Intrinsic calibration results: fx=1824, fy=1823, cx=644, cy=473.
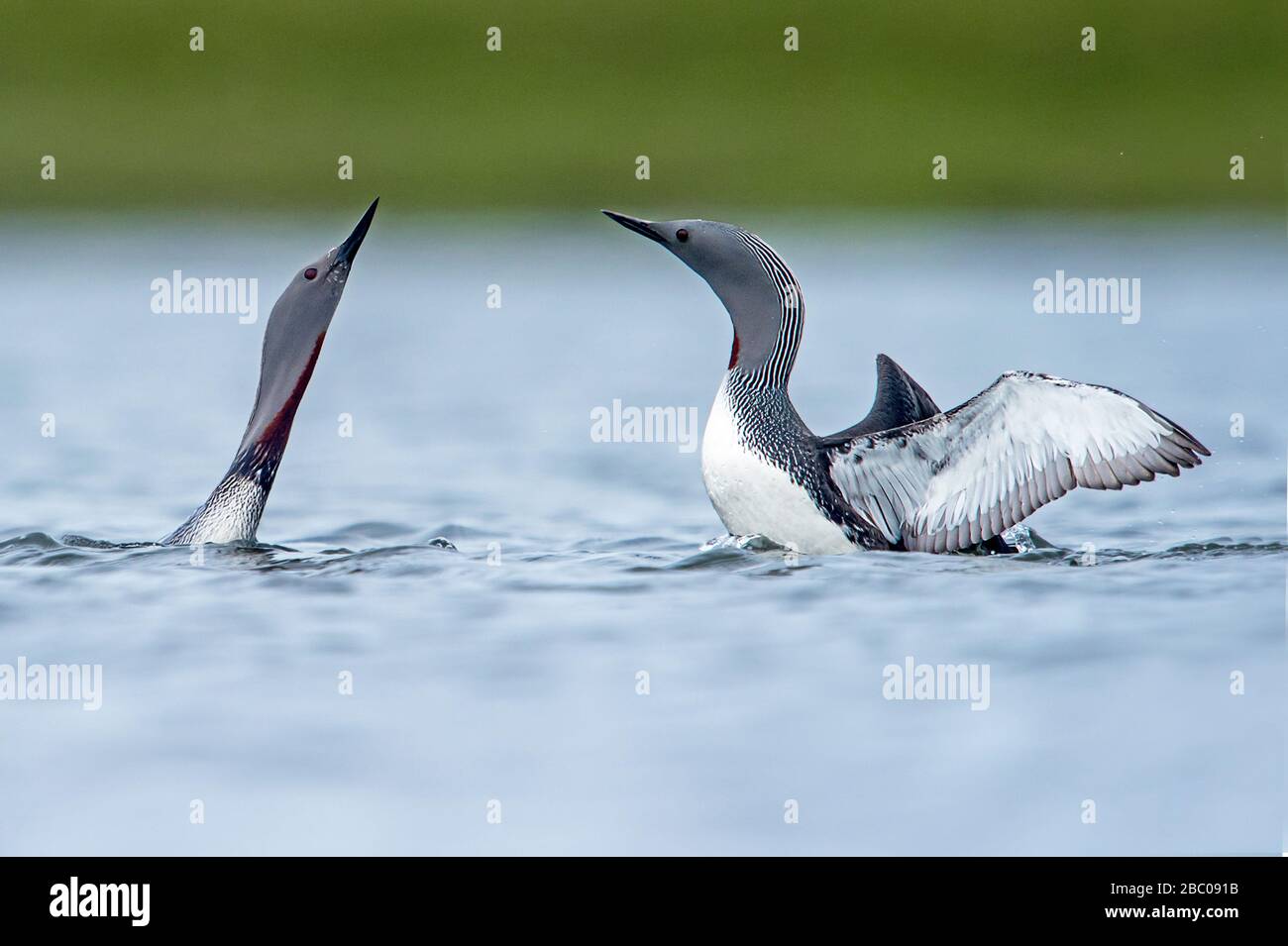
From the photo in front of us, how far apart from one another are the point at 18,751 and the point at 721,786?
231 cm

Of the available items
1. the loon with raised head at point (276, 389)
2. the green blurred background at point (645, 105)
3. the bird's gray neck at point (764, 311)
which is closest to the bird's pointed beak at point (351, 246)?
the loon with raised head at point (276, 389)

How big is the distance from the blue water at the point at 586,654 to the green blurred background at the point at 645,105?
11.2m

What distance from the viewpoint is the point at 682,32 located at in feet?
87.2

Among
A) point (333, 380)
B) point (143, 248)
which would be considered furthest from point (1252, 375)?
point (143, 248)

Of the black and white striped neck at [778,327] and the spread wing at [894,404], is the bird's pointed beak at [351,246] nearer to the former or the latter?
the black and white striped neck at [778,327]

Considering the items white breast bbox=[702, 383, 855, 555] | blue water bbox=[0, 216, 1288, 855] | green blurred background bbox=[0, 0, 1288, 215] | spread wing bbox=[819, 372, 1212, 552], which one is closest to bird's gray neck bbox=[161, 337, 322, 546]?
blue water bbox=[0, 216, 1288, 855]

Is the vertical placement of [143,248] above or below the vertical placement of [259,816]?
above

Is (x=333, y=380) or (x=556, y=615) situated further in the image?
(x=333, y=380)

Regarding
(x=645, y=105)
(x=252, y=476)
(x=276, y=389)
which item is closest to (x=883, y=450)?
(x=276, y=389)

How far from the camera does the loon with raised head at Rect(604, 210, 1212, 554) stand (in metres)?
7.20

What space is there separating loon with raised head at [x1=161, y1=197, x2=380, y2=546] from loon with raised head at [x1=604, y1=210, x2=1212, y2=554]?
4.09 ft

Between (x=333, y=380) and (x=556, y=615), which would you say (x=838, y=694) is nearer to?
(x=556, y=615)

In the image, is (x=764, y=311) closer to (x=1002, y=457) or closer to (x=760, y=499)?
(x=760, y=499)

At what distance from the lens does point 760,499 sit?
24.5ft
